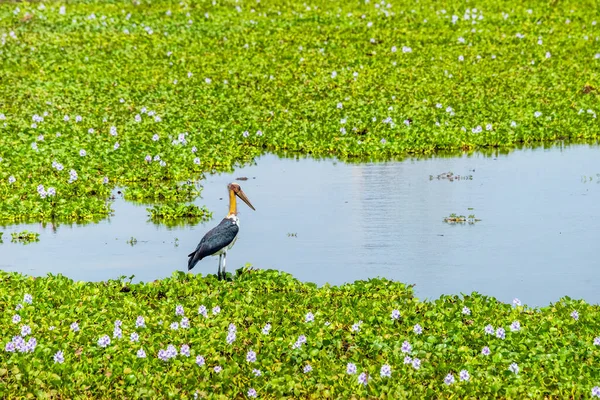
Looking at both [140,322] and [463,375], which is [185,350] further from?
[463,375]

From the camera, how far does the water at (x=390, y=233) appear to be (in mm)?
12484

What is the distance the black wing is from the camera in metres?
11.9

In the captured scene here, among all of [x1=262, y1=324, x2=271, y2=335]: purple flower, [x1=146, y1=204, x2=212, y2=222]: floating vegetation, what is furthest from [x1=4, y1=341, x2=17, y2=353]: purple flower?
[x1=146, y1=204, x2=212, y2=222]: floating vegetation

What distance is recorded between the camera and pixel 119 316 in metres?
10.7

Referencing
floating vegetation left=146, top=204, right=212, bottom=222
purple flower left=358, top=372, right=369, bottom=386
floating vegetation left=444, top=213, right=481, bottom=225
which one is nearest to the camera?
purple flower left=358, top=372, right=369, bottom=386

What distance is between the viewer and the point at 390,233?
560 inches

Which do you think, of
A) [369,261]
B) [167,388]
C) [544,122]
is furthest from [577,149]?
[167,388]

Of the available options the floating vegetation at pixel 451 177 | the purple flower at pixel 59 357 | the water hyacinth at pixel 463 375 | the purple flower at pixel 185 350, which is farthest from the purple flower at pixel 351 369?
the floating vegetation at pixel 451 177

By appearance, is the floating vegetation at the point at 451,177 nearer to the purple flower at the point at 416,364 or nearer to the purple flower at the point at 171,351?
the purple flower at the point at 416,364

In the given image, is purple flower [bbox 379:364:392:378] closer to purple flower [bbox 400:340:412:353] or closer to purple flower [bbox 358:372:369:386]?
purple flower [bbox 358:372:369:386]

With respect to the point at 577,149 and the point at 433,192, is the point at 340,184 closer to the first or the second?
the point at 433,192

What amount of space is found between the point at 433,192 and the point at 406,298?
5.79 metres

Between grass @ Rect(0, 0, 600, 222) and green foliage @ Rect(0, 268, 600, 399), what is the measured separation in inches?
199

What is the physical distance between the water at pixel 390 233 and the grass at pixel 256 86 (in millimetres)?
1111
